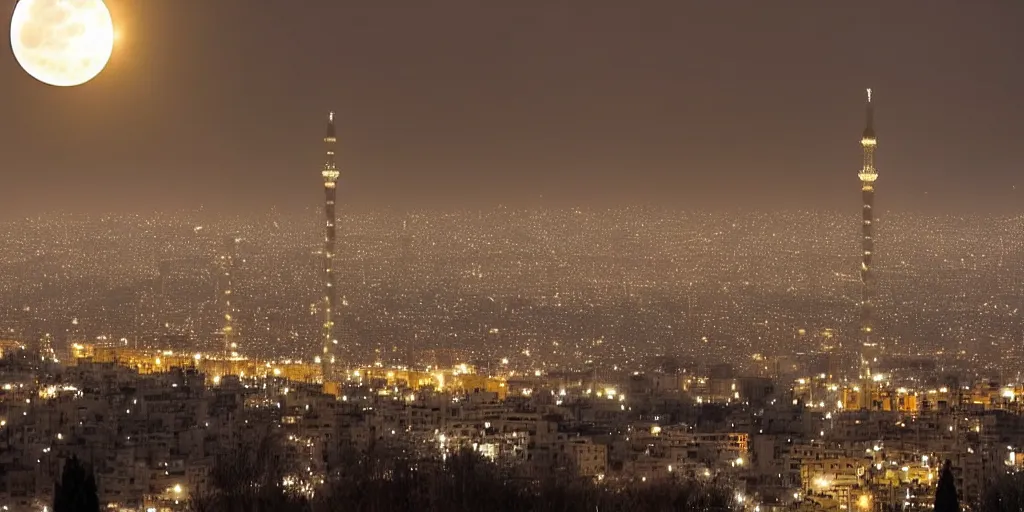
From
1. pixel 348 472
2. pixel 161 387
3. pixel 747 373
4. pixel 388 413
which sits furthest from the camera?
pixel 747 373

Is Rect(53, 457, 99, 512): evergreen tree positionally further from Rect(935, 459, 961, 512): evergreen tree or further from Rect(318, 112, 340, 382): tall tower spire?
Rect(318, 112, 340, 382): tall tower spire

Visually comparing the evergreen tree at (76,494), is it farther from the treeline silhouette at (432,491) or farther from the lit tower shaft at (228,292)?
the lit tower shaft at (228,292)

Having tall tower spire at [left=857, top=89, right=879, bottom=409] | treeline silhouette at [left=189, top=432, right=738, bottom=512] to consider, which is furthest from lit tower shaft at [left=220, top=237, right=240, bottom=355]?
treeline silhouette at [left=189, top=432, right=738, bottom=512]

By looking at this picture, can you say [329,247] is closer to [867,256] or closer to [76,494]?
[867,256]

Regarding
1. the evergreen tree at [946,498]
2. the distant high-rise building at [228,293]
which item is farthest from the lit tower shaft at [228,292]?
the evergreen tree at [946,498]

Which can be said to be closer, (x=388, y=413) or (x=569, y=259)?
(x=388, y=413)

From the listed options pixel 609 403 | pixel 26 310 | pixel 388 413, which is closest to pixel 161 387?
pixel 388 413

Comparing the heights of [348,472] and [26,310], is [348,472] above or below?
below

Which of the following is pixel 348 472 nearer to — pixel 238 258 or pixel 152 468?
pixel 152 468
